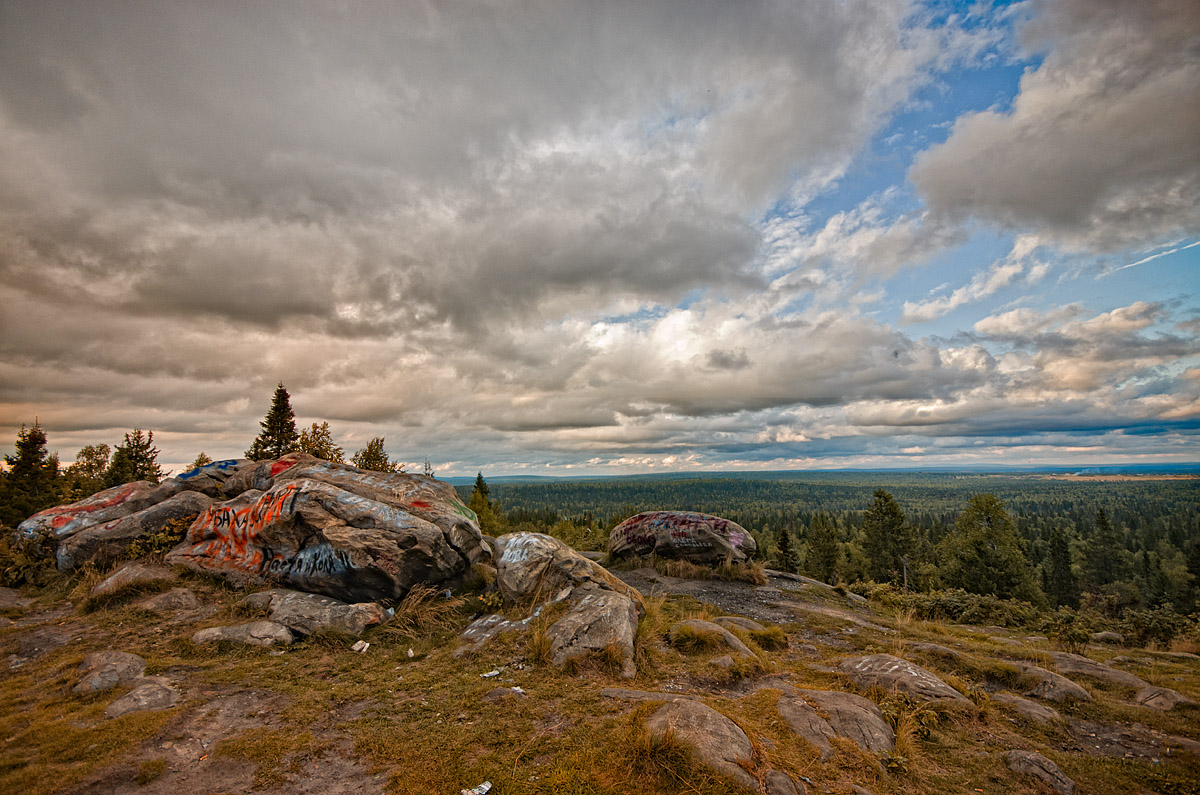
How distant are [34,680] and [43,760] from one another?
3.64m

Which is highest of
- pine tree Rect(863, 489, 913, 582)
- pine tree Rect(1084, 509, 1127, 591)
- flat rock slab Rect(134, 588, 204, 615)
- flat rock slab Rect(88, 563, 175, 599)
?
flat rock slab Rect(88, 563, 175, 599)

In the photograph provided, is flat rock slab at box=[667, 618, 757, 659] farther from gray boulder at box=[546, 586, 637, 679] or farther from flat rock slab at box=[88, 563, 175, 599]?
flat rock slab at box=[88, 563, 175, 599]

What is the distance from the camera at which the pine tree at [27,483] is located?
29953mm

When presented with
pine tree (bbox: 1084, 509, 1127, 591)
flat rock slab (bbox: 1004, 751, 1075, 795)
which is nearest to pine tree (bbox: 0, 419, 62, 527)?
flat rock slab (bbox: 1004, 751, 1075, 795)

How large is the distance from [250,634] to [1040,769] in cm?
1274

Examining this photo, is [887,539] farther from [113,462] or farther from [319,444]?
[113,462]

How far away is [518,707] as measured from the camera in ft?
21.2

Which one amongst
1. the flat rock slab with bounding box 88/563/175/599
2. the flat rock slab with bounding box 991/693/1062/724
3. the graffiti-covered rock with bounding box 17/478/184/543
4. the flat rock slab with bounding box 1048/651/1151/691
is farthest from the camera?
the graffiti-covered rock with bounding box 17/478/184/543

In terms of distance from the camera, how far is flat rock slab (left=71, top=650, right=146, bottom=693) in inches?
259

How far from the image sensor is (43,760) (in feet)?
15.9

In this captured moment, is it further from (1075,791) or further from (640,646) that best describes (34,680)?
(1075,791)

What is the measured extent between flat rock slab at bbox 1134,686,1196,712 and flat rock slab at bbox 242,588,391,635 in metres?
14.3

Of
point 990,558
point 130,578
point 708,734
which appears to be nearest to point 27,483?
point 130,578

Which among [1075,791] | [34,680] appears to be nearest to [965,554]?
[1075,791]
